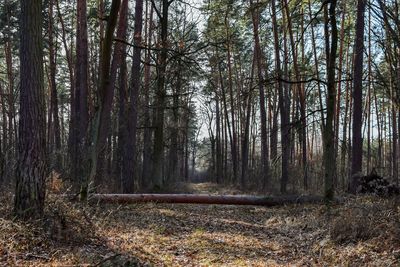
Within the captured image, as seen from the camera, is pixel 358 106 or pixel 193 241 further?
pixel 358 106

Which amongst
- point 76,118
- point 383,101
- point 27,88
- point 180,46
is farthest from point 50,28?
point 383,101

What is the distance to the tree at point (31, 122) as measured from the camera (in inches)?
236

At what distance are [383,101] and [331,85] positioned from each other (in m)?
21.3

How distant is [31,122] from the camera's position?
20.0 feet

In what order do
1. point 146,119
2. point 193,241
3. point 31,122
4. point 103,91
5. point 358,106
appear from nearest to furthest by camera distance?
point 31,122
point 193,241
point 103,91
point 358,106
point 146,119

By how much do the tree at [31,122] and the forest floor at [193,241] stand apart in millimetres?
298

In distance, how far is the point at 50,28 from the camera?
62.1 ft

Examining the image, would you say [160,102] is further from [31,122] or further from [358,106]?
[31,122]

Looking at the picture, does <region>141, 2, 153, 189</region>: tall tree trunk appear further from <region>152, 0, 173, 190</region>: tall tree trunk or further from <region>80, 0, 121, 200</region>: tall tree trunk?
<region>80, 0, 121, 200</region>: tall tree trunk

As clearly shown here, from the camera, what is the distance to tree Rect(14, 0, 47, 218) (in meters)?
5.99

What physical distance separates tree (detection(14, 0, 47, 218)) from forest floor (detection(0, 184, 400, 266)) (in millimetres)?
298

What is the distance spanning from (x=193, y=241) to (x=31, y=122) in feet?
10.6

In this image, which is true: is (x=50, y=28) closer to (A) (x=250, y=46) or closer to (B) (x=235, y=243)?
(A) (x=250, y=46)

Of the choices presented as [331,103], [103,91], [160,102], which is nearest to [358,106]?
[331,103]
